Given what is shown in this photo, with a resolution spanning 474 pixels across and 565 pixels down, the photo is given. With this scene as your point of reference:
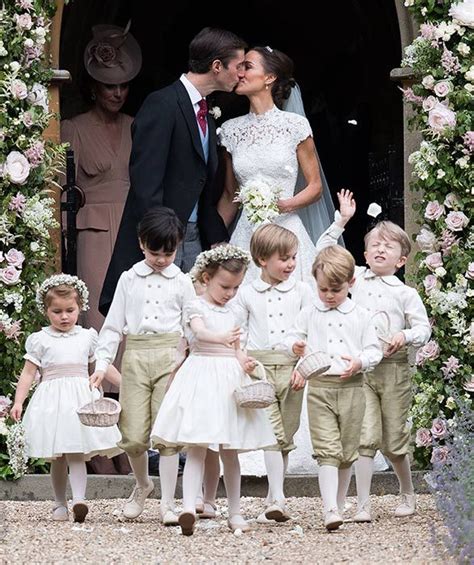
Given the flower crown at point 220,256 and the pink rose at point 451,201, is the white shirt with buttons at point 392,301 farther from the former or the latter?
the pink rose at point 451,201

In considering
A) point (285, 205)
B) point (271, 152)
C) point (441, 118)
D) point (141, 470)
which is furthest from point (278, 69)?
point (141, 470)

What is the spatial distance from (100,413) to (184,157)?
1938 millimetres

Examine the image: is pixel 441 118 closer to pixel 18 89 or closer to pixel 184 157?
pixel 184 157

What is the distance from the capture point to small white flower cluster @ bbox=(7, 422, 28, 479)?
874 centimetres

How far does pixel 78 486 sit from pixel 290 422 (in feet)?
3.29

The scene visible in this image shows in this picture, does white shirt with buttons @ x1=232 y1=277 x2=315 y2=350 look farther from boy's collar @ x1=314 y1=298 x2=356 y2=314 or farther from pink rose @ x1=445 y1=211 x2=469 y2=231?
pink rose @ x1=445 y1=211 x2=469 y2=231

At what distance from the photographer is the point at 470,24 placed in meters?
9.06

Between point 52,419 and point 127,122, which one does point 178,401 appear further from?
point 127,122

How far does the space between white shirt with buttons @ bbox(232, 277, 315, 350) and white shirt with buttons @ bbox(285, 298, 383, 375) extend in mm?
193

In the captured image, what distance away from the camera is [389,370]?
8.11 metres

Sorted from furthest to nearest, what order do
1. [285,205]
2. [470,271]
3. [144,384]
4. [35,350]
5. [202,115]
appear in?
[285,205], [202,115], [470,271], [35,350], [144,384]

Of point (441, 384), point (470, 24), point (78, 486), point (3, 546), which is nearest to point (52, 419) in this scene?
point (78, 486)

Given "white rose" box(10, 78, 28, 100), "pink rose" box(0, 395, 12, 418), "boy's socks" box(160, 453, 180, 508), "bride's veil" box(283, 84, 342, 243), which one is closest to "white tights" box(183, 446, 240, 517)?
"boy's socks" box(160, 453, 180, 508)

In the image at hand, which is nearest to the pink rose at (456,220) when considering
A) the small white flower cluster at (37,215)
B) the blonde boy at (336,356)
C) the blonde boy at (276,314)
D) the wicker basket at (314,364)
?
the blonde boy at (276,314)
